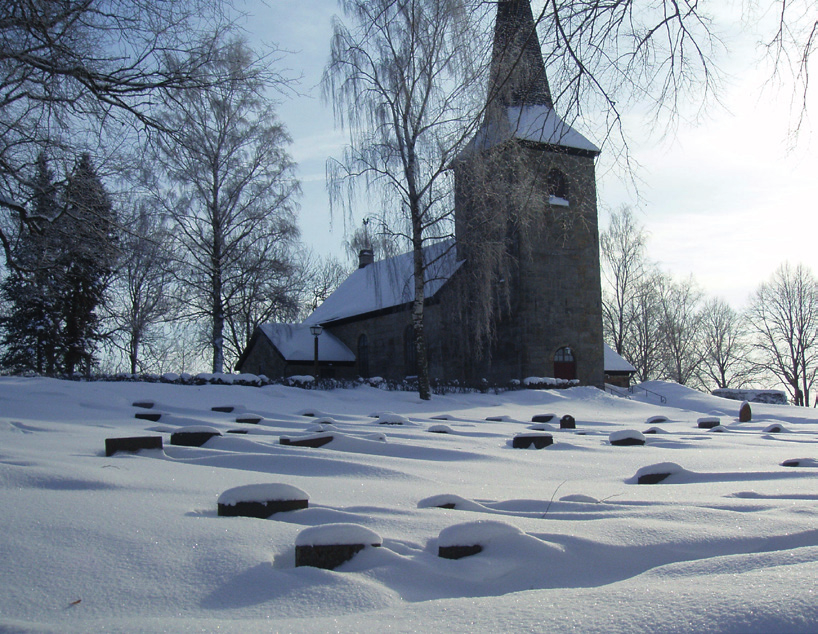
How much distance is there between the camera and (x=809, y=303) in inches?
1679

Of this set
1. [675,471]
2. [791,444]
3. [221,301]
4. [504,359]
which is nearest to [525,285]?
[504,359]

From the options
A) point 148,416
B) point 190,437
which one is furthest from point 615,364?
point 190,437

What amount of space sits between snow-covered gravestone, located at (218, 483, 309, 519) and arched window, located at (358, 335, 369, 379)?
25.8m

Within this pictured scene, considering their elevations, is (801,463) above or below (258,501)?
below

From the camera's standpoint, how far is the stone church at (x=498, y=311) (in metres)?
15.7

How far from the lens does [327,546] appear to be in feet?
7.04

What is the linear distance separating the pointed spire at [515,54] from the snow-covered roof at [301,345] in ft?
73.1

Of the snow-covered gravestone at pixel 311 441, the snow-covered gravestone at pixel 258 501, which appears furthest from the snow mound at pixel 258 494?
the snow-covered gravestone at pixel 311 441

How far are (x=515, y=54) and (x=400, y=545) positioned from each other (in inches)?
151

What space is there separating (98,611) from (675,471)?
3542 millimetres

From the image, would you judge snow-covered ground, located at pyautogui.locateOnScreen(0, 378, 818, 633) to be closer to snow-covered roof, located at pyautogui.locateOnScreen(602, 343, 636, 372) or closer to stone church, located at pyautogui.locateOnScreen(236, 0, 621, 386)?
stone church, located at pyautogui.locateOnScreen(236, 0, 621, 386)

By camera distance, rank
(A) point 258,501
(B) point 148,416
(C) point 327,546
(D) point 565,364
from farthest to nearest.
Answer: (D) point 565,364
(B) point 148,416
(A) point 258,501
(C) point 327,546

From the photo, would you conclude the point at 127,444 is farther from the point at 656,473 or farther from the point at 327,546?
the point at 656,473

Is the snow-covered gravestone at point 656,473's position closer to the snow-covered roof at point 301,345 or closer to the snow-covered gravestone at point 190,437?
the snow-covered gravestone at point 190,437
